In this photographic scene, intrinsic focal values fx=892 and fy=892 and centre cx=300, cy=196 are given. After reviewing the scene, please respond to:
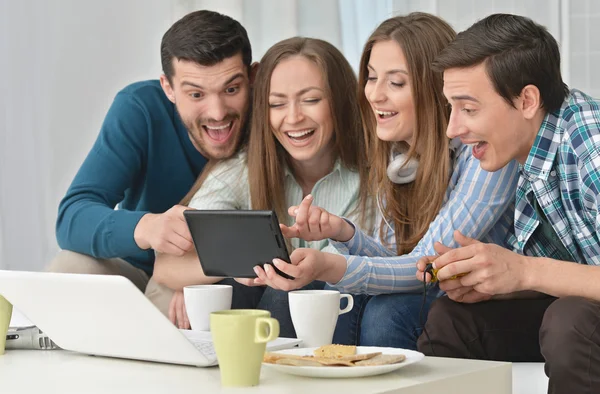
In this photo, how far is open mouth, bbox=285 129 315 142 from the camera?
6.75 feet

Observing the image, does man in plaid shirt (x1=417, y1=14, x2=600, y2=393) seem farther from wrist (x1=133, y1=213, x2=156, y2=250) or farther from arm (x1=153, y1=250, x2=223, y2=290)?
wrist (x1=133, y1=213, x2=156, y2=250)

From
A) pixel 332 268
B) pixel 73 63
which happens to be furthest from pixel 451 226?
pixel 73 63

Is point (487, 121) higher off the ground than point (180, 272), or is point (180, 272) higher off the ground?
point (487, 121)

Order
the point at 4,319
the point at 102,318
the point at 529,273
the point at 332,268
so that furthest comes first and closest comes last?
the point at 332,268 < the point at 529,273 < the point at 4,319 < the point at 102,318

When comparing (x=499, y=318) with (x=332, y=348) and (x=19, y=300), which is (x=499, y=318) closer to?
(x=332, y=348)

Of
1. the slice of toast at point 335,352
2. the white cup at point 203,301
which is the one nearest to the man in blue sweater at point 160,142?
the white cup at point 203,301

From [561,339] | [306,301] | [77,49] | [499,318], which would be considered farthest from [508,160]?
[77,49]

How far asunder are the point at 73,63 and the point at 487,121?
201 cm

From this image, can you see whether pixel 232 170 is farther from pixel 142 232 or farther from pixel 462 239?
pixel 462 239

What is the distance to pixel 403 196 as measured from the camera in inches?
77.1

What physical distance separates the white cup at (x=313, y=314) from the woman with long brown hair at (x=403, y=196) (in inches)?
10.8

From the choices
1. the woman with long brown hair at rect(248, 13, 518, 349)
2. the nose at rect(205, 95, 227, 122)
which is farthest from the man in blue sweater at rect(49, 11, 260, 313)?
the woman with long brown hair at rect(248, 13, 518, 349)

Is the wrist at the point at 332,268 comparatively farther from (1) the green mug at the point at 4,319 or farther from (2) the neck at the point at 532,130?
(1) the green mug at the point at 4,319

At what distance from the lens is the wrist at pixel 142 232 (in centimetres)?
201
